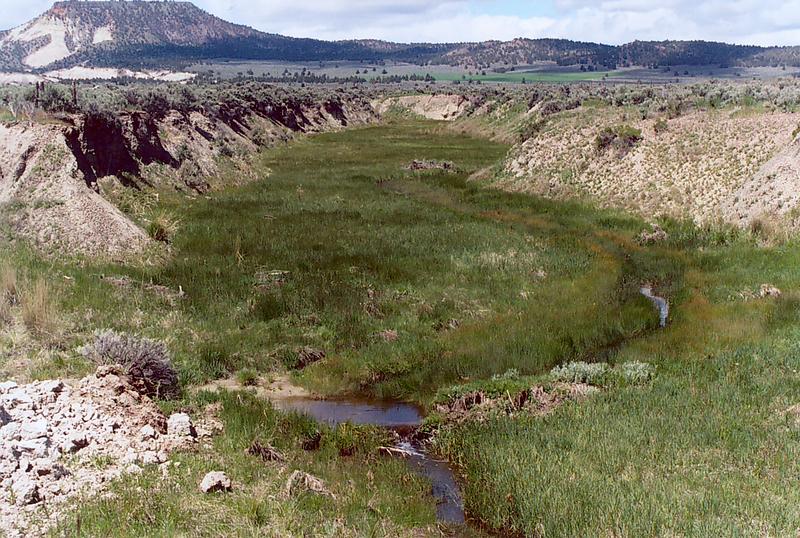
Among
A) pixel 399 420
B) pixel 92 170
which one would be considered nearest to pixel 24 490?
pixel 399 420

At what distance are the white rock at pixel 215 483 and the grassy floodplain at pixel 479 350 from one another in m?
0.20

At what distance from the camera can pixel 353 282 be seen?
24.3m

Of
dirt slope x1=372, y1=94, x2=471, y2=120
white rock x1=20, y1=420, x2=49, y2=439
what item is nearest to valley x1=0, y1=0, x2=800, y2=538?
white rock x1=20, y1=420, x2=49, y2=439

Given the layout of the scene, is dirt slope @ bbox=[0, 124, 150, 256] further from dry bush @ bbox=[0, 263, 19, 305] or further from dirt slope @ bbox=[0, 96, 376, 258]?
dry bush @ bbox=[0, 263, 19, 305]

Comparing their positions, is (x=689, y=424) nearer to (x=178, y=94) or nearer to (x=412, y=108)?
(x=178, y=94)

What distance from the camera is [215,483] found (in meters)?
10.6

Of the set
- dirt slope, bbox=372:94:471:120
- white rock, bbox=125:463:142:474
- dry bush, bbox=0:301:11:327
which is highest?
dirt slope, bbox=372:94:471:120

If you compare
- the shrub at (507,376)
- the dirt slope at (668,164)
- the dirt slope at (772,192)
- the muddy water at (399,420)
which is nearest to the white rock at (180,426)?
the muddy water at (399,420)

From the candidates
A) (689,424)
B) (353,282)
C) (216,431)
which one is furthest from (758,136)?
(216,431)

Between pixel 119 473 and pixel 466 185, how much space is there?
42335 millimetres

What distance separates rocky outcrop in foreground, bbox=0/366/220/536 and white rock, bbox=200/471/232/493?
52.9 inches

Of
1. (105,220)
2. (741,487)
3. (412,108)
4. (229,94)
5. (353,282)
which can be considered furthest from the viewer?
(412,108)

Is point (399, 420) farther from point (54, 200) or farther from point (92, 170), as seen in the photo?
point (92, 170)

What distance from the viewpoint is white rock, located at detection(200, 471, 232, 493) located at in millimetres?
10539
